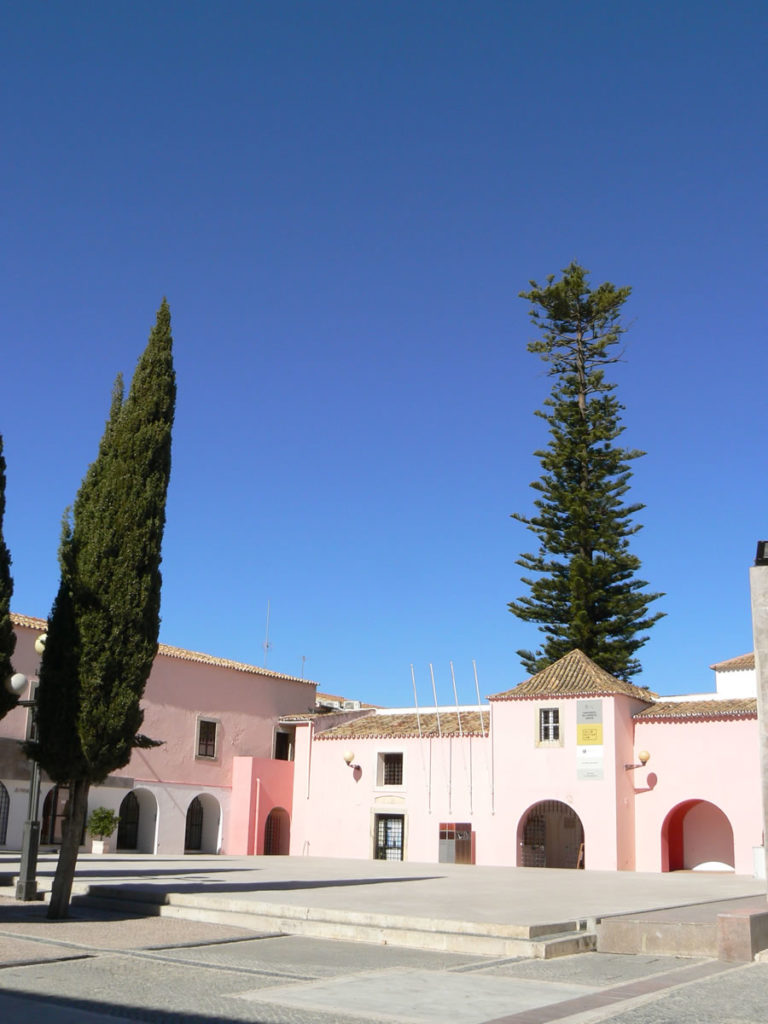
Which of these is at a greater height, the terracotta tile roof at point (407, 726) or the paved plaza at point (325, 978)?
the terracotta tile roof at point (407, 726)

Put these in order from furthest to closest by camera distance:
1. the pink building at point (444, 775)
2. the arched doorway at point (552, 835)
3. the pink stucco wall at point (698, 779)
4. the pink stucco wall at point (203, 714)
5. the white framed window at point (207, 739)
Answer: the white framed window at point (207, 739) < the pink stucco wall at point (203, 714) < the arched doorway at point (552, 835) < the pink building at point (444, 775) < the pink stucco wall at point (698, 779)

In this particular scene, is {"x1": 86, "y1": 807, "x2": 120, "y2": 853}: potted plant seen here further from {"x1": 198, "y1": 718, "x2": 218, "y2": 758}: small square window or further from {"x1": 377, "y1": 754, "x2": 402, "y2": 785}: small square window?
{"x1": 377, "y1": 754, "x2": 402, "y2": 785}: small square window

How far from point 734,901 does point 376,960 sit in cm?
650

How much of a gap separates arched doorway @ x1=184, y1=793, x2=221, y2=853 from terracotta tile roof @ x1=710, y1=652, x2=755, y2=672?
15767mm

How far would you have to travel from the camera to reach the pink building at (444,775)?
2519 cm

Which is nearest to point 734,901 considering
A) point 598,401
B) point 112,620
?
point 112,620

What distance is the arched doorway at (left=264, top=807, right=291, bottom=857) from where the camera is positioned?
104 ft

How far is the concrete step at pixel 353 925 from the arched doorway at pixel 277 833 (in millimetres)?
19256

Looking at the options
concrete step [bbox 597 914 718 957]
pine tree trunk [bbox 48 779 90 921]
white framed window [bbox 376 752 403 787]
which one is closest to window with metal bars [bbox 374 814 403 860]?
white framed window [bbox 376 752 403 787]

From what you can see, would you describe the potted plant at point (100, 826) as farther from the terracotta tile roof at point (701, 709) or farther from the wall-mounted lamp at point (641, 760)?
the terracotta tile roof at point (701, 709)

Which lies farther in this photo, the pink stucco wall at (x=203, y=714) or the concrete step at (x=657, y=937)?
the pink stucco wall at (x=203, y=714)

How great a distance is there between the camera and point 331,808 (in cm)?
3008

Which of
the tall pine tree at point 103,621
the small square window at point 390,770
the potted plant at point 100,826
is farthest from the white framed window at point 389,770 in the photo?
the tall pine tree at point 103,621

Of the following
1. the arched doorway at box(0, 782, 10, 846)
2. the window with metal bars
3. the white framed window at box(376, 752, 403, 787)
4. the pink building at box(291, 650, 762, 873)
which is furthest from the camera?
the white framed window at box(376, 752, 403, 787)
